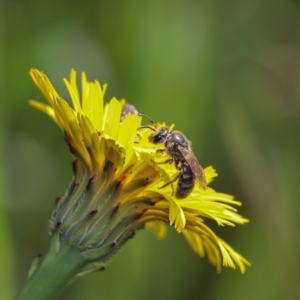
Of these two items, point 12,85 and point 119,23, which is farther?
point 119,23

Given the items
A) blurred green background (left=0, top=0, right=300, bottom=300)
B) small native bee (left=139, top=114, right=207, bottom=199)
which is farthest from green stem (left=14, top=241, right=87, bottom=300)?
blurred green background (left=0, top=0, right=300, bottom=300)

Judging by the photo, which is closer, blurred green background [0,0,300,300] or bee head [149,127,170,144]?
bee head [149,127,170,144]

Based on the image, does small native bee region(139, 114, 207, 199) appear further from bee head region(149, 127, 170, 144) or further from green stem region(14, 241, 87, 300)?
green stem region(14, 241, 87, 300)

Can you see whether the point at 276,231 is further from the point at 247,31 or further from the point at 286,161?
the point at 247,31

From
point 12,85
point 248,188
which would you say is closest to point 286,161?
point 248,188

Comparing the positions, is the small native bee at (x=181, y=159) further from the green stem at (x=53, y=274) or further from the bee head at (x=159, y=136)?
the green stem at (x=53, y=274)

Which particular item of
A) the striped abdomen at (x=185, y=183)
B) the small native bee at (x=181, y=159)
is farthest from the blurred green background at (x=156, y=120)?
the striped abdomen at (x=185, y=183)

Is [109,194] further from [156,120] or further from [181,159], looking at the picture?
[156,120]
